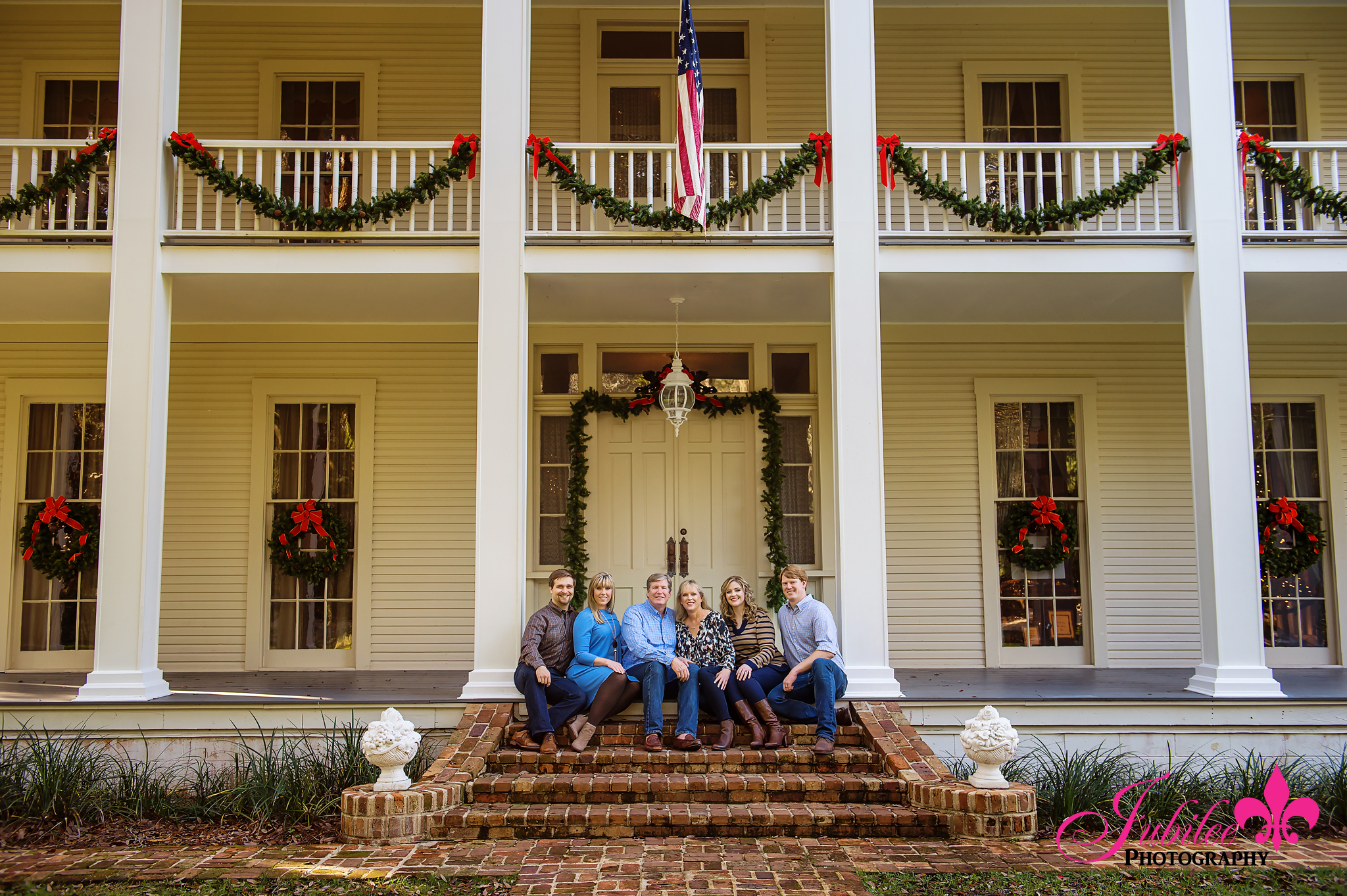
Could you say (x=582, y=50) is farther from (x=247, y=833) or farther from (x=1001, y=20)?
(x=247, y=833)

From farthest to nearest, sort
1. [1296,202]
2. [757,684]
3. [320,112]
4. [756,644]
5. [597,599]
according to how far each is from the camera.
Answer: [320,112]
[1296,202]
[756,644]
[597,599]
[757,684]

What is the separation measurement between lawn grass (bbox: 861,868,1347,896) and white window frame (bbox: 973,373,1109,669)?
14.3 ft

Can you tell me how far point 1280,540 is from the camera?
9539mm

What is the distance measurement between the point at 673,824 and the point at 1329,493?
25.3 feet

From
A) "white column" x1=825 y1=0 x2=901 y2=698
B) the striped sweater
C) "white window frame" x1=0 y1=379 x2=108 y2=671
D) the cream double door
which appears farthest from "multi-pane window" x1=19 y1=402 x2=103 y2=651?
"white column" x1=825 y1=0 x2=901 y2=698

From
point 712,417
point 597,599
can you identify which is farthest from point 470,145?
point 597,599

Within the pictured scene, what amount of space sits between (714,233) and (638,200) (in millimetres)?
1989

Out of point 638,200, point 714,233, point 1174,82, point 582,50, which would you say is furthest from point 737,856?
point 582,50

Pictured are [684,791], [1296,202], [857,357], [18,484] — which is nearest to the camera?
[684,791]

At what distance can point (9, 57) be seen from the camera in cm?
966

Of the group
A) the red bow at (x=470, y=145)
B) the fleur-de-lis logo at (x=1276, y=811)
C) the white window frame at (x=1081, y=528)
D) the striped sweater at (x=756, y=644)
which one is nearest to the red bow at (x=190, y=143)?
the red bow at (x=470, y=145)

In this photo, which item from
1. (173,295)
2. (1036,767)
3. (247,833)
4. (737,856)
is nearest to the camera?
(737,856)

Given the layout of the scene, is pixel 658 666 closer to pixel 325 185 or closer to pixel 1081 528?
pixel 1081 528

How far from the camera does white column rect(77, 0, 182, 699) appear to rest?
281 inches
